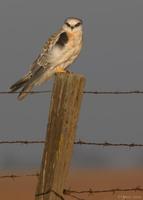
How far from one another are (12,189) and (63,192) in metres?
16.0

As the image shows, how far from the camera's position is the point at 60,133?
6.82 meters

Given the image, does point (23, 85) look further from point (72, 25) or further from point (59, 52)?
point (72, 25)

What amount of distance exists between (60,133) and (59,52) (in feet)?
15.8

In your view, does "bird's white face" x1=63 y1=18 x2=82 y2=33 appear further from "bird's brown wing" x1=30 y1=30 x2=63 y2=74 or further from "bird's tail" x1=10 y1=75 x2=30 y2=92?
"bird's tail" x1=10 y1=75 x2=30 y2=92

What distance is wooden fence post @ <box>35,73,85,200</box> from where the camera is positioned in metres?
6.81

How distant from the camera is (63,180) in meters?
6.84

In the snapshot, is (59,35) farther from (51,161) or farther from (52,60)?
(51,161)

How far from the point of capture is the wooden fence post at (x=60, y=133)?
681 cm

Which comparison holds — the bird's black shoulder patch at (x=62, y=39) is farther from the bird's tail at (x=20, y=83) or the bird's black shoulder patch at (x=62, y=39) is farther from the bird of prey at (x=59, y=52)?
the bird's tail at (x=20, y=83)

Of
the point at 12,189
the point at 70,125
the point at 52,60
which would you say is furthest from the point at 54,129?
the point at 12,189

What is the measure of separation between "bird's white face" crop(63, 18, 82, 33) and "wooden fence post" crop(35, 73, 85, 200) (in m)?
4.88

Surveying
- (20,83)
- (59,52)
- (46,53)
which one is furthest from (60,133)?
(46,53)

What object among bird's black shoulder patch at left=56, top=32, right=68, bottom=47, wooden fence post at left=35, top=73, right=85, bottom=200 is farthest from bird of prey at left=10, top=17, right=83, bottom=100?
wooden fence post at left=35, top=73, right=85, bottom=200

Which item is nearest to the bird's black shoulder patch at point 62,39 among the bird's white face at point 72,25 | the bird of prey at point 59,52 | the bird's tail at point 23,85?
the bird of prey at point 59,52
